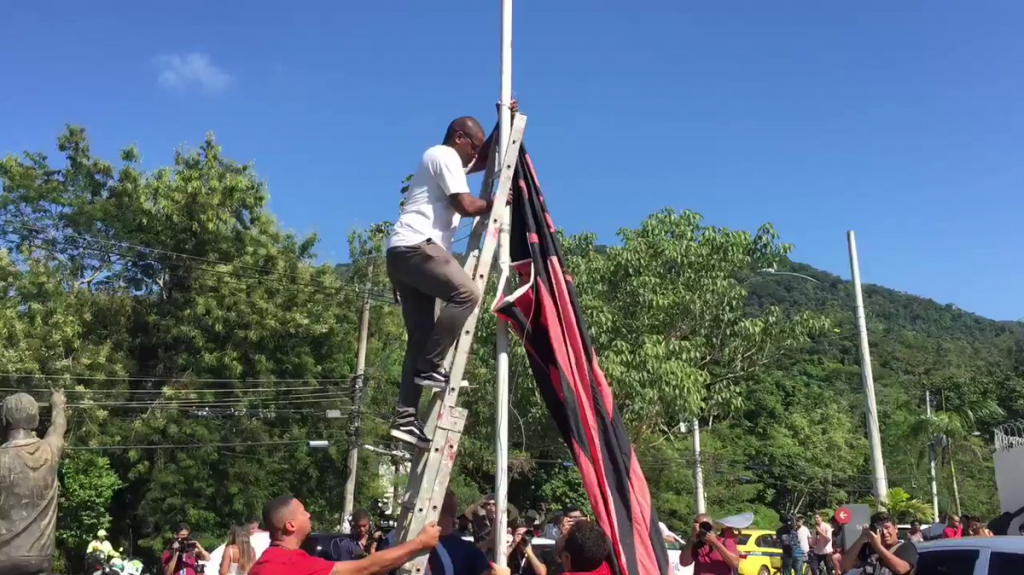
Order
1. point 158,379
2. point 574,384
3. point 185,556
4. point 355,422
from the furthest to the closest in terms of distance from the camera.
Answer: point 158,379, point 355,422, point 185,556, point 574,384

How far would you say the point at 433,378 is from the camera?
4441mm

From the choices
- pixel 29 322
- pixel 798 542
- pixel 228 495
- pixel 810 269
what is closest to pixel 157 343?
pixel 29 322

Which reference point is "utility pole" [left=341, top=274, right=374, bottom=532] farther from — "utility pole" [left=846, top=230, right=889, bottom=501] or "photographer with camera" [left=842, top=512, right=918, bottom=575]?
"photographer with camera" [left=842, top=512, right=918, bottom=575]

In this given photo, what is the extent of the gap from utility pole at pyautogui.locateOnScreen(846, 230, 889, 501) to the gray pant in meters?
15.7

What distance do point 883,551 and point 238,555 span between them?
544 centimetres

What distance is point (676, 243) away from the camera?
19.5m

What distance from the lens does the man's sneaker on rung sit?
4.43m

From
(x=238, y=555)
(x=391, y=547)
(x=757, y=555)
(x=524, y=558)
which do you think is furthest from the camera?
(x=757, y=555)

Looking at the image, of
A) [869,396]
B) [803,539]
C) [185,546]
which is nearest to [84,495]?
[185,546]

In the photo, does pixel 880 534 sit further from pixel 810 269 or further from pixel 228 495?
pixel 810 269

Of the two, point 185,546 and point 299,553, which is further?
point 185,546

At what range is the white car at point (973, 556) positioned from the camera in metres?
7.06

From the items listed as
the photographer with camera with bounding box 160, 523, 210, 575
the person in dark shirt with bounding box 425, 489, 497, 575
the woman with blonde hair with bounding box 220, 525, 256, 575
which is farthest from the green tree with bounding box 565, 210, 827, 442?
the person in dark shirt with bounding box 425, 489, 497, 575

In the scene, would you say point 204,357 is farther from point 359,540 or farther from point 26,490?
point 26,490
